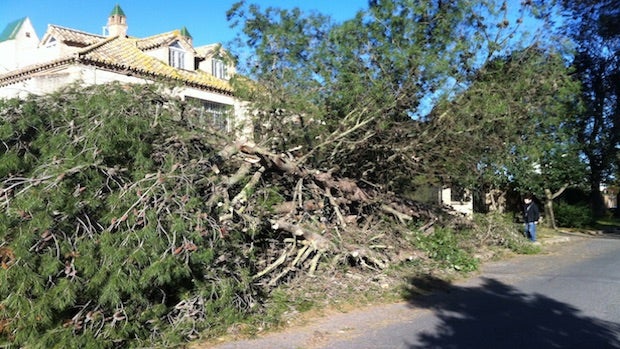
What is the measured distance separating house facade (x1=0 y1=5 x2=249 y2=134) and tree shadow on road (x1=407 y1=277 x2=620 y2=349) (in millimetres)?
8259

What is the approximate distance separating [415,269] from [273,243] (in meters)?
2.89

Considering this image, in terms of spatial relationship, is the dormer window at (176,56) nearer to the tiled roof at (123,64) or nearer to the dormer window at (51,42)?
the tiled roof at (123,64)

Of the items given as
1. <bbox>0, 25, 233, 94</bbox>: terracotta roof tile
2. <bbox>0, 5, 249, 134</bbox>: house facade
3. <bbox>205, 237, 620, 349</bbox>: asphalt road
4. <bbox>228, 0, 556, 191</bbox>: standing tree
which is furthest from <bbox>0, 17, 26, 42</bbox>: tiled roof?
<bbox>205, 237, 620, 349</bbox>: asphalt road

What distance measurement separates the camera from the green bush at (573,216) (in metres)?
24.2

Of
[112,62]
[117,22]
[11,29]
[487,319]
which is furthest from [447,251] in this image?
[11,29]

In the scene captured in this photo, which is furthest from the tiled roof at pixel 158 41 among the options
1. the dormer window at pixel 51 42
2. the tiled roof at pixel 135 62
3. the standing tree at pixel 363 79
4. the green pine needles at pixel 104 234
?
the green pine needles at pixel 104 234

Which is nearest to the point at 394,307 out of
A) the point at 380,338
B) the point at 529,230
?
the point at 380,338

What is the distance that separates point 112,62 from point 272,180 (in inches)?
461

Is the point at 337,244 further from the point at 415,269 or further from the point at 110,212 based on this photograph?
the point at 110,212

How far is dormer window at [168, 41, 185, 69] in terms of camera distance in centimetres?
2448

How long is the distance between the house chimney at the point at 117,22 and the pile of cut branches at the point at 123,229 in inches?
1009

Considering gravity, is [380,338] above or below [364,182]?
below

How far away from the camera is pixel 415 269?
33.0 ft

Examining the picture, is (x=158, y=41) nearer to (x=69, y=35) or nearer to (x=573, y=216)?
(x=69, y=35)
